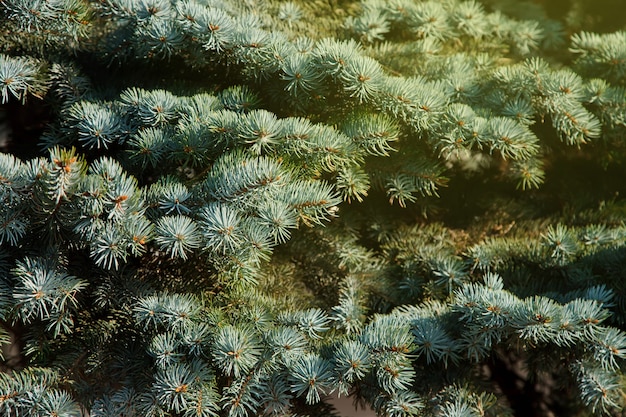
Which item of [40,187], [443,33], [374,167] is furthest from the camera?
[443,33]

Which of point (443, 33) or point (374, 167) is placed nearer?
point (374, 167)

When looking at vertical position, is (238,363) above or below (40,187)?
below

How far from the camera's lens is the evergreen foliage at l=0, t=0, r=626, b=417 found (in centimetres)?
100

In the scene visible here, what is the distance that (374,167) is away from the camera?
1231mm

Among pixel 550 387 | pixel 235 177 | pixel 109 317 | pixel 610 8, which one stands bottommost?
pixel 550 387

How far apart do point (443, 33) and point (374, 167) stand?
0.43 meters

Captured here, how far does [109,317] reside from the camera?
1.12 meters

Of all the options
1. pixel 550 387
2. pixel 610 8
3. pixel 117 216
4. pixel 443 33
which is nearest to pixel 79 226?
pixel 117 216

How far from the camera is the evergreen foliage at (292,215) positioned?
3.27 feet

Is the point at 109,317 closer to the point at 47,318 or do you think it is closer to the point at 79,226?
the point at 47,318

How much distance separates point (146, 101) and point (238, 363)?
1.66ft

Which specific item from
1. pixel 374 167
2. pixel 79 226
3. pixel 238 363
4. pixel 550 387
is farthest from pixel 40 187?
pixel 550 387

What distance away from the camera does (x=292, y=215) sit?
1018 mm

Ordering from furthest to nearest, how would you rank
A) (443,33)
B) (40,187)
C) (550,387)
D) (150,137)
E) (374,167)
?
(550,387) → (443,33) → (374,167) → (150,137) → (40,187)
